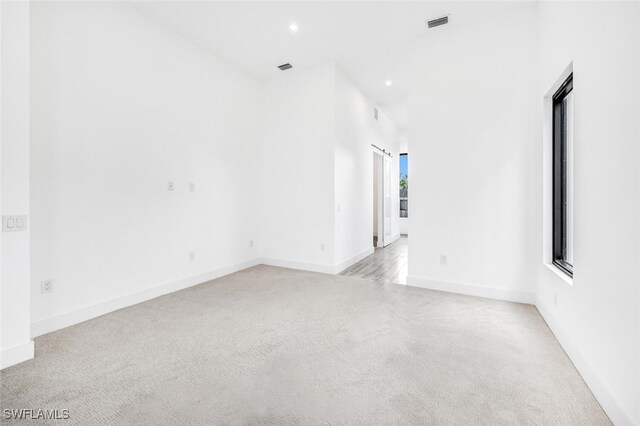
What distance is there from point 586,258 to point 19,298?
12.9 feet

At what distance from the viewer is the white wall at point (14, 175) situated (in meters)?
2.02

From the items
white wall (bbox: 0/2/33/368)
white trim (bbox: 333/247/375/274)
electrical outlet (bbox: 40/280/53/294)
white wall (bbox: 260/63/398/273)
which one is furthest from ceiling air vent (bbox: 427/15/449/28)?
electrical outlet (bbox: 40/280/53/294)

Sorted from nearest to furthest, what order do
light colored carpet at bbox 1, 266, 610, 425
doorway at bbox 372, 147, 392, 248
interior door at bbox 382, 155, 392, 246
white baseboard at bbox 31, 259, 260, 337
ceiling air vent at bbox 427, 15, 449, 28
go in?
light colored carpet at bbox 1, 266, 610, 425
white baseboard at bbox 31, 259, 260, 337
ceiling air vent at bbox 427, 15, 449, 28
doorway at bbox 372, 147, 392, 248
interior door at bbox 382, 155, 392, 246

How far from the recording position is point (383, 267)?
5039 mm

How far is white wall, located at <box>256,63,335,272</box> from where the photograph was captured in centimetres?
465

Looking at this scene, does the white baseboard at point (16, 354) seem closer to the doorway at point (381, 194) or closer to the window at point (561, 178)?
the window at point (561, 178)

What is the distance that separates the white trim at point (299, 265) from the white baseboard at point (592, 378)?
281 centimetres

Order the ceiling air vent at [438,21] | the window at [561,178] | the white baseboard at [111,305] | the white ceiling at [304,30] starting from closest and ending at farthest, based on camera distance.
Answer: the white baseboard at [111,305], the window at [561,178], the white ceiling at [304,30], the ceiling air vent at [438,21]

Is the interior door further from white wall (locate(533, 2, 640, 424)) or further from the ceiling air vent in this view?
white wall (locate(533, 2, 640, 424))

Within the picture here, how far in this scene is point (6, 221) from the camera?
204 cm

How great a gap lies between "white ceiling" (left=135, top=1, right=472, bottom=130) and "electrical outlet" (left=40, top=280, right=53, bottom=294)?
3006 millimetres

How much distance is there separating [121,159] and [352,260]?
3.72 meters

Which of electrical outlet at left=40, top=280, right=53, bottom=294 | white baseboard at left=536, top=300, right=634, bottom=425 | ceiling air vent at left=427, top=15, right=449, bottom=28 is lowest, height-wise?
white baseboard at left=536, top=300, right=634, bottom=425

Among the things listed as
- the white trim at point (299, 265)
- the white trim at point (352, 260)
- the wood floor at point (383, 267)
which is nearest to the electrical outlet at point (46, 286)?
the white trim at point (299, 265)
